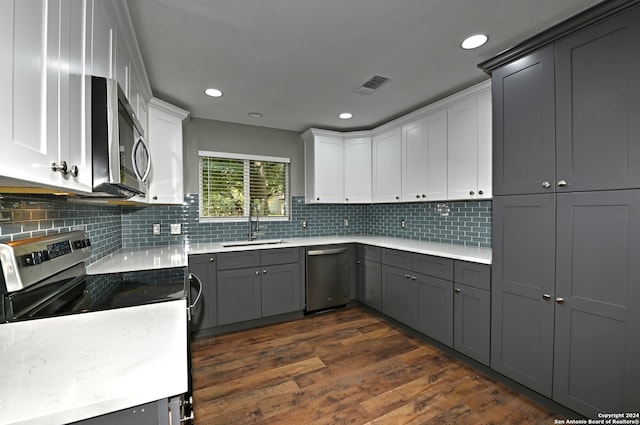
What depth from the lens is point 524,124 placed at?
1939 mm

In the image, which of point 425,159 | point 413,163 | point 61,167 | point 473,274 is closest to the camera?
point 61,167

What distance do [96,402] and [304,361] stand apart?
202 cm

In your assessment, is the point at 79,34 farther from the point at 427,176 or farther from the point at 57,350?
the point at 427,176

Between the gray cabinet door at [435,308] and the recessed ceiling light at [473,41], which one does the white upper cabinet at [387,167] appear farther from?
the recessed ceiling light at [473,41]

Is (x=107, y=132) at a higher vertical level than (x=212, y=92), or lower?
lower

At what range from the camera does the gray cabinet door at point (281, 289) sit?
317cm

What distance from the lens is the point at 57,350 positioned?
0.87 metres

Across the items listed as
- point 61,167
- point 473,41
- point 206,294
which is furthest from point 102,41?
point 206,294

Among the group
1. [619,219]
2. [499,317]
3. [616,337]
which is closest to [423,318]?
[499,317]

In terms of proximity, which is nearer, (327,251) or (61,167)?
(61,167)

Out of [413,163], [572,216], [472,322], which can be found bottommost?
[472,322]

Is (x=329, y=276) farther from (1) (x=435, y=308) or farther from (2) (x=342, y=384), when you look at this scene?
(2) (x=342, y=384)

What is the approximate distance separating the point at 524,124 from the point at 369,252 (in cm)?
203

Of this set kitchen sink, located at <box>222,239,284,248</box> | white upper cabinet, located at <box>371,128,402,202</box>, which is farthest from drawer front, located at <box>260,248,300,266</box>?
white upper cabinet, located at <box>371,128,402,202</box>
